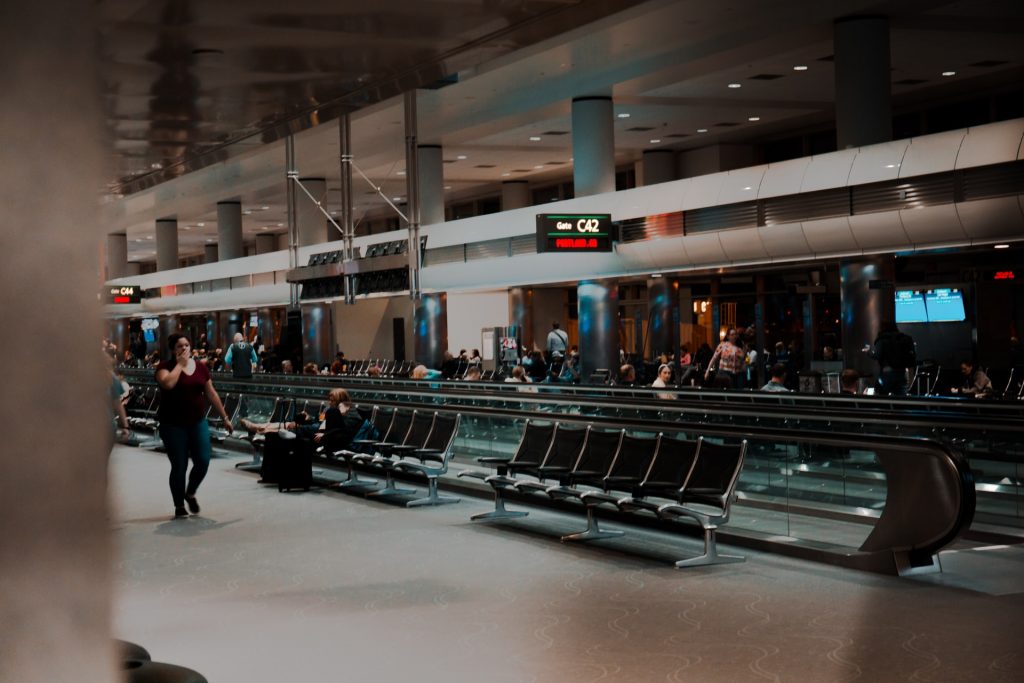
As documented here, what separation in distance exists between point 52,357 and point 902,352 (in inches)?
651

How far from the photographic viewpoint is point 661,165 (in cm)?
3353

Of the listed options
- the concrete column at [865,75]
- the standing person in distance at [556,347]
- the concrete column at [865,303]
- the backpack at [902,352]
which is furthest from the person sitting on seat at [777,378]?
the standing person in distance at [556,347]

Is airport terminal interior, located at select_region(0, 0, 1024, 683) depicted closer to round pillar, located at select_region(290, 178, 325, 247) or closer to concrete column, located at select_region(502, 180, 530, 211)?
round pillar, located at select_region(290, 178, 325, 247)

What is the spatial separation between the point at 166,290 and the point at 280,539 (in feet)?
125

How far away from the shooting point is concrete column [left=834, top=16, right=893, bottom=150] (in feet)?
61.4

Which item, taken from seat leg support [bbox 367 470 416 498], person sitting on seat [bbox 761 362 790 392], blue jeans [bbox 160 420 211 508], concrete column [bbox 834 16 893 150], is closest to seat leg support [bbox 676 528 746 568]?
seat leg support [bbox 367 470 416 498]

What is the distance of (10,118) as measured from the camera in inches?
86.4

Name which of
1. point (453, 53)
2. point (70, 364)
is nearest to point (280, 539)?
point (453, 53)

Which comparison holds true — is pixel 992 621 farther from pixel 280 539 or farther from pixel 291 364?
pixel 291 364

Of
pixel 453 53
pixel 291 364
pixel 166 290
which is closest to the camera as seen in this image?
pixel 453 53

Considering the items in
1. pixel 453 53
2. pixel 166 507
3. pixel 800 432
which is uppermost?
pixel 453 53

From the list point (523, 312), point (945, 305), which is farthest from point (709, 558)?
point (523, 312)

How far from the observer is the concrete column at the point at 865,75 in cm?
1870

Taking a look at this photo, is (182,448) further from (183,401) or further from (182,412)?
(183,401)
